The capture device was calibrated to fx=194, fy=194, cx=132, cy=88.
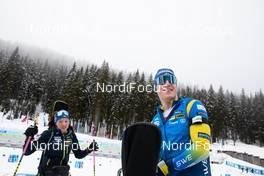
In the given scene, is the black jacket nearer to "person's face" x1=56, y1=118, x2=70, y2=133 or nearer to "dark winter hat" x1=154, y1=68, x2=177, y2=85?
"person's face" x1=56, y1=118, x2=70, y2=133

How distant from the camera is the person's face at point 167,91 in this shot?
8.05 ft

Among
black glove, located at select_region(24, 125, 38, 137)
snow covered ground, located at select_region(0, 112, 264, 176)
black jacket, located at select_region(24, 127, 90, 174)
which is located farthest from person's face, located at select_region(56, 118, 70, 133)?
snow covered ground, located at select_region(0, 112, 264, 176)

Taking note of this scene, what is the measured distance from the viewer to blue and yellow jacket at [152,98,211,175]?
6.05 feet

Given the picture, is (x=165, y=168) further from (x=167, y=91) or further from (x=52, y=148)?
(x=52, y=148)

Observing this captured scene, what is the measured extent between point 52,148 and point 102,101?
144 feet

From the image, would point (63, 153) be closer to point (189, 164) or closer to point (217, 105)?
point (189, 164)

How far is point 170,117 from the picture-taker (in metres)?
2.31

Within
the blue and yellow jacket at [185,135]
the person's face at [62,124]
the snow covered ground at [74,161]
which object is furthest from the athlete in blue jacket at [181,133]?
the snow covered ground at [74,161]

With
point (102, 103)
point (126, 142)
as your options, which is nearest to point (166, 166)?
point (126, 142)

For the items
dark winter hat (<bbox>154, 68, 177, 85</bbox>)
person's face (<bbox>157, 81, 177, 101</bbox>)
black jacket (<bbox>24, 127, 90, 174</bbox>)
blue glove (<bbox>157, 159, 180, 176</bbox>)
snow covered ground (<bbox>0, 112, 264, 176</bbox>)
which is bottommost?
snow covered ground (<bbox>0, 112, 264, 176</bbox>)

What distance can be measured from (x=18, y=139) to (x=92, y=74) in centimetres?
3829

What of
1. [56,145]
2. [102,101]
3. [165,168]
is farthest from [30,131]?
[102,101]

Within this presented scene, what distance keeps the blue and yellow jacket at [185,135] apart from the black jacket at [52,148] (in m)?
3.08

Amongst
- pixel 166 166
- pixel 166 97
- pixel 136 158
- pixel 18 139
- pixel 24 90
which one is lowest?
pixel 18 139
